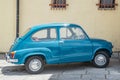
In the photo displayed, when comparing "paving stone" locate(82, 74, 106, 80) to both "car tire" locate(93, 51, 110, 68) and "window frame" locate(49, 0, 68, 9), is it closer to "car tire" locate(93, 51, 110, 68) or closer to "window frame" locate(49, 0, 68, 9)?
"car tire" locate(93, 51, 110, 68)

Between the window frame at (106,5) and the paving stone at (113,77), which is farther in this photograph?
the window frame at (106,5)

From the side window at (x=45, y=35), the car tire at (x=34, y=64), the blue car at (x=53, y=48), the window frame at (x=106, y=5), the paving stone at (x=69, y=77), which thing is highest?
the window frame at (x=106, y=5)

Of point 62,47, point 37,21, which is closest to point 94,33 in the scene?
point 37,21

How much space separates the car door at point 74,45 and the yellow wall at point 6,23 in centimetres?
397

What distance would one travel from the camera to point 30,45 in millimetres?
11734

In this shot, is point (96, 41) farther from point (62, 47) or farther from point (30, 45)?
point (30, 45)

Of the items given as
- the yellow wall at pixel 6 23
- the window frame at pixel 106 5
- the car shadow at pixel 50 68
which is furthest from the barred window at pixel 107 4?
the yellow wall at pixel 6 23

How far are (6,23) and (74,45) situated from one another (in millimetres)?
4398

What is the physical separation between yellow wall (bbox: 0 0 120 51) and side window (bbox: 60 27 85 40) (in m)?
3.02

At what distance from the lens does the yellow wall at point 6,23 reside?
15406mm

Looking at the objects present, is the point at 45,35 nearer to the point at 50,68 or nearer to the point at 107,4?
the point at 50,68

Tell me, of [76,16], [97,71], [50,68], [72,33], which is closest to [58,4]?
[76,16]

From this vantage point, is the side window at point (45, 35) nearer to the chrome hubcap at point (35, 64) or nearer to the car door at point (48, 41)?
the car door at point (48, 41)

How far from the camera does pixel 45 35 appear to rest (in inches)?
469
